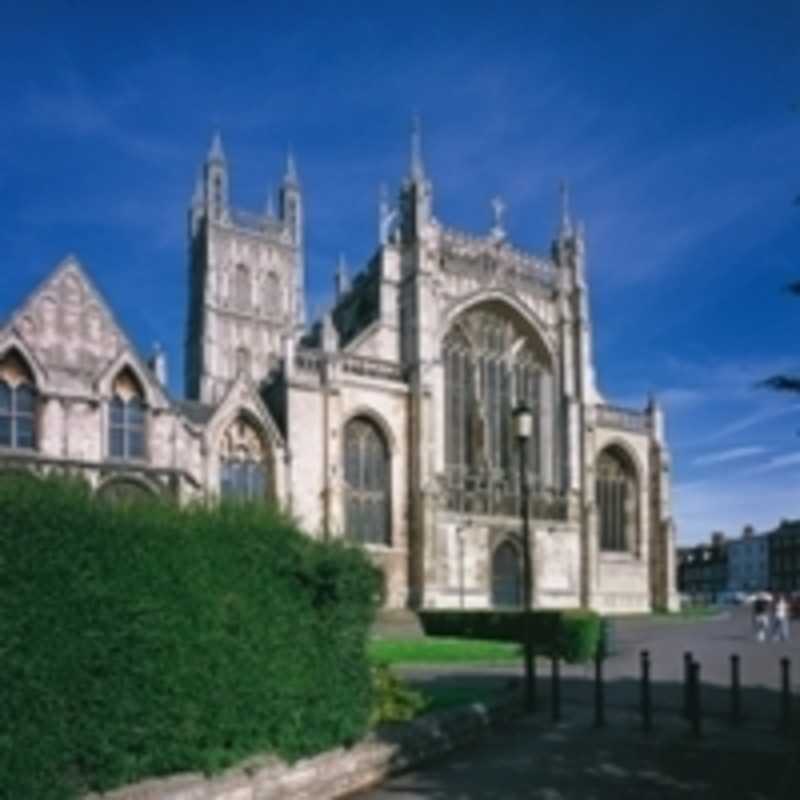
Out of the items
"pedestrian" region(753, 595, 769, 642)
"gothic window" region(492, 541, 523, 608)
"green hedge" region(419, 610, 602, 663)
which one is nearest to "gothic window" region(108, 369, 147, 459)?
"green hedge" region(419, 610, 602, 663)

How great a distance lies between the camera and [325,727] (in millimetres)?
10820

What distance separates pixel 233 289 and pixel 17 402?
4590cm

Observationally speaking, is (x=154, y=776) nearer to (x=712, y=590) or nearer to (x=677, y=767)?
(x=677, y=767)

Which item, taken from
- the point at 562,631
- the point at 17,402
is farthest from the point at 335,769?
the point at 17,402

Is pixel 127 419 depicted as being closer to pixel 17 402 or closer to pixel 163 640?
pixel 17 402

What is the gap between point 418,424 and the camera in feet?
149

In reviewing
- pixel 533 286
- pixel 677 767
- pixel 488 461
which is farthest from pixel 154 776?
pixel 533 286

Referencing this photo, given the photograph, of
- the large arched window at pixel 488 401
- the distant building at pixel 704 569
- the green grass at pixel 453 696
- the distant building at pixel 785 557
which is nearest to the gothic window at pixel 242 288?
the large arched window at pixel 488 401

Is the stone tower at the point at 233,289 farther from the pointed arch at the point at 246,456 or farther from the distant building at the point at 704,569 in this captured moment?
the distant building at the point at 704,569

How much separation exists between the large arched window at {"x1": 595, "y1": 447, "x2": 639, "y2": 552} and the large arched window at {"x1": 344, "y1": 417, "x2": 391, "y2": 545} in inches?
586

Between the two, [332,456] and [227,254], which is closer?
[332,456]

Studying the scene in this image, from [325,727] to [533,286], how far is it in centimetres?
4429

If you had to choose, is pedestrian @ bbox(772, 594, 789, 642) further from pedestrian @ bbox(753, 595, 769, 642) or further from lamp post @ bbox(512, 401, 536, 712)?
lamp post @ bbox(512, 401, 536, 712)

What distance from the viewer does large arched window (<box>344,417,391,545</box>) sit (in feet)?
145
